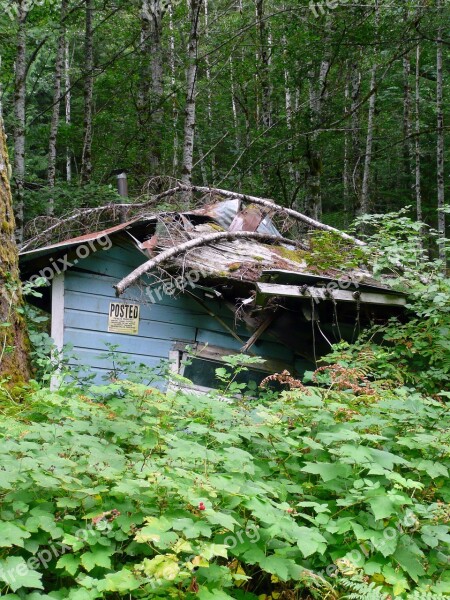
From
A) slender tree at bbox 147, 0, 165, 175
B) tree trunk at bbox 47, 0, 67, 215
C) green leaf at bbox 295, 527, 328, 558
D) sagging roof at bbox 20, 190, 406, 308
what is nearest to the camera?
green leaf at bbox 295, 527, 328, 558

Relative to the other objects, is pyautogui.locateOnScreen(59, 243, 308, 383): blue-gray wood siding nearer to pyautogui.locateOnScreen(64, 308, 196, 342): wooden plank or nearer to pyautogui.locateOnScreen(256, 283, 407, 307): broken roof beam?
pyautogui.locateOnScreen(64, 308, 196, 342): wooden plank

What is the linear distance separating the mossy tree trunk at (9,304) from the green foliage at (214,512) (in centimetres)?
192

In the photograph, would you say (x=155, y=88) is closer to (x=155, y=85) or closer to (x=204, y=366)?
(x=155, y=85)

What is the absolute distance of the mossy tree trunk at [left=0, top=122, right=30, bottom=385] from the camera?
207 inches

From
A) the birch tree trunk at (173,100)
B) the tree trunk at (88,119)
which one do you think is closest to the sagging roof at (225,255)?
the tree trunk at (88,119)

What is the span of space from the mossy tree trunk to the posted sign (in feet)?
5.08

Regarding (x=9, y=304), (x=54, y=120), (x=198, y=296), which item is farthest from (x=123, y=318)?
(x=54, y=120)

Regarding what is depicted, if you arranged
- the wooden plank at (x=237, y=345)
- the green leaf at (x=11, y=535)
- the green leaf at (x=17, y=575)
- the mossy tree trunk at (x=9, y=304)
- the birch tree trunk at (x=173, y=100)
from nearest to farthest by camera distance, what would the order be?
the green leaf at (x=17, y=575)
the green leaf at (x=11, y=535)
the mossy tree trunk at (x=9, y=304)
the wooden plank at (x=237, y=345)
the birch tree trunk at (x=173, y=100)

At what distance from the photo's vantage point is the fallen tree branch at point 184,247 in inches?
231

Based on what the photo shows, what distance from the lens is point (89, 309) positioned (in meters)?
7.06

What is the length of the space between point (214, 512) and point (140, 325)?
5.06 metres

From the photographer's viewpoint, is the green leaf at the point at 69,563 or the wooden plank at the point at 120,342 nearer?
the green leaf at the point at 69,563

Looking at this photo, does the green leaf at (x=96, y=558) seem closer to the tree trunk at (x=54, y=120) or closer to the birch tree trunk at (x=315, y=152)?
the tree trunk at (x=54, y=120)

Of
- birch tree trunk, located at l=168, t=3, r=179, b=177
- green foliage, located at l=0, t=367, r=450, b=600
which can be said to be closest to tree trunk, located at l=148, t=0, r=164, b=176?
birch tree trunk, located at l=168, t=3, r=179, b=177
